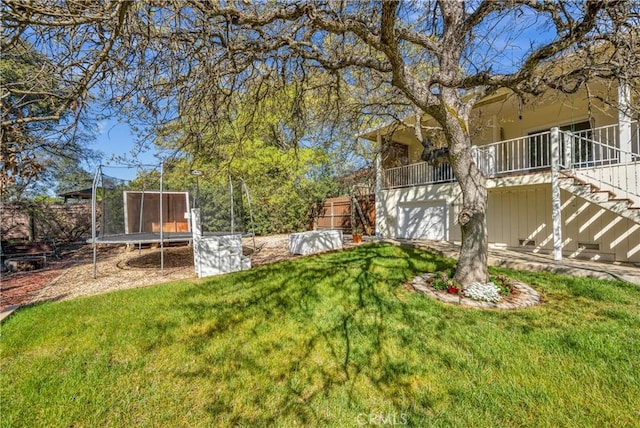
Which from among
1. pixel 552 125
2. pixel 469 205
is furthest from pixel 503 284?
pixel 552 125

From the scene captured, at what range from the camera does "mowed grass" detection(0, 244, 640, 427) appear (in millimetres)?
2258

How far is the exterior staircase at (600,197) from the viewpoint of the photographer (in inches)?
232

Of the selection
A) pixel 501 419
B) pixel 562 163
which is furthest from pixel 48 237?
pixel 562 163

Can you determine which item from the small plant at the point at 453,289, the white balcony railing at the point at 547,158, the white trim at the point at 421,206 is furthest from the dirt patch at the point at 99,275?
the white balcony railing at the point at 547,158

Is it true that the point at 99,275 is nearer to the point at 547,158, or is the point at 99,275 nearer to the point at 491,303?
the point at 491,303

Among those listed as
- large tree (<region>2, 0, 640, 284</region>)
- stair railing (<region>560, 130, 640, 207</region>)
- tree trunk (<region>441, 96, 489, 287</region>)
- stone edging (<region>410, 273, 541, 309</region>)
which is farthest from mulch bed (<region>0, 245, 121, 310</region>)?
stair railing (<region>560, 130, 640, 207</region>)

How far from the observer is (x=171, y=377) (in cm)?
273

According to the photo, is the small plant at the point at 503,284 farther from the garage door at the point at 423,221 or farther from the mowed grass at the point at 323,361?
the garage door at the point at 423,221

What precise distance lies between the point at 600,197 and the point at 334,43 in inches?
256

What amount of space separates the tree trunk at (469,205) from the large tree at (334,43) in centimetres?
2

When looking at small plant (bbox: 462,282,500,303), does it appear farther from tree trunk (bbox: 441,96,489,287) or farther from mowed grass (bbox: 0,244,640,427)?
mowed grass (bbox: 0,244,640,427)

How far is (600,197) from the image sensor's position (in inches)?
249

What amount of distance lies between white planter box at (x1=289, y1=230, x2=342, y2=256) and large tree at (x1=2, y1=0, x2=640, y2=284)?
15.5 feet

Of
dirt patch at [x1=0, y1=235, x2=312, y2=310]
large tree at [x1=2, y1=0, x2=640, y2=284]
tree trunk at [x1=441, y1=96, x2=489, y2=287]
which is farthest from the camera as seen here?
dirt patch at [x1=0, y1=235, x2=312, y2=310]
